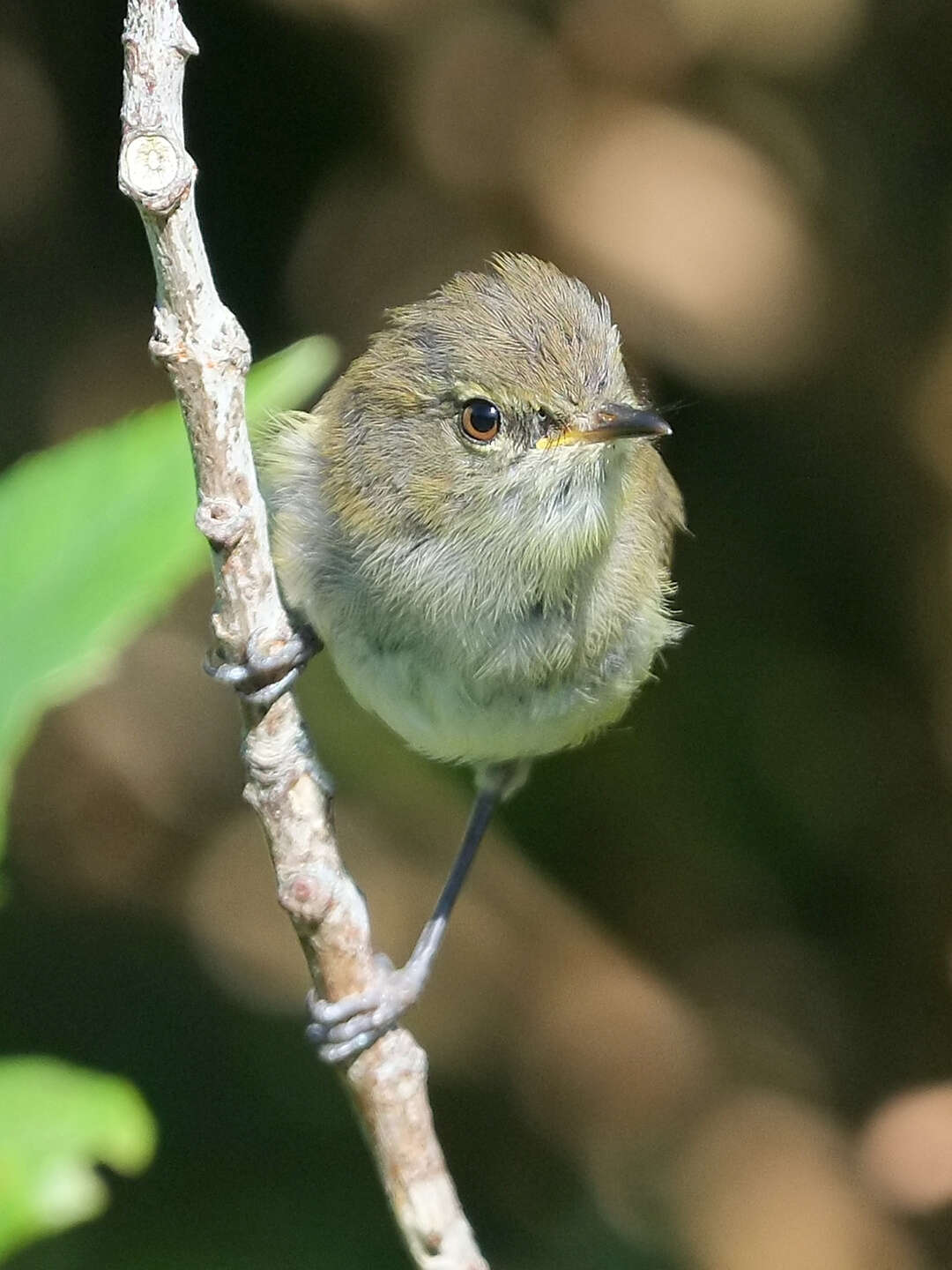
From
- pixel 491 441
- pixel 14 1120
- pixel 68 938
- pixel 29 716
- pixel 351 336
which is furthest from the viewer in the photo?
pixel 351 336

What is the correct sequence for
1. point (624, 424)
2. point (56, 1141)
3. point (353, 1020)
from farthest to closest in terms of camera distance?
point (353, 1020)
point (624, 424)
point (56, 1141)

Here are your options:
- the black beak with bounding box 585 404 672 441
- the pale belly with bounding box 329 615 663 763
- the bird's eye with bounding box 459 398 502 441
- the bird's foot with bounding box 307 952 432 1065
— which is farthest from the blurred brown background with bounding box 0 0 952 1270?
the black beak with bounding box 585 404 672 441

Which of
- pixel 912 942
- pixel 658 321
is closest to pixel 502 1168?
pixel 912 942

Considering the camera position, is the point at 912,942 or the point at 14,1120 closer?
the point at 14,1120

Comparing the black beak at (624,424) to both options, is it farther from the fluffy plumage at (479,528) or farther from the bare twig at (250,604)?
the bare twig at (250,604)

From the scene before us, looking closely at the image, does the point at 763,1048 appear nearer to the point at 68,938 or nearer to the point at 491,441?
the point at 68,938

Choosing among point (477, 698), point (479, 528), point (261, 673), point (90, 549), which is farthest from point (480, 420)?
point (90, 549)

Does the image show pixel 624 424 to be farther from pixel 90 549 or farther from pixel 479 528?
pixel 90 549
